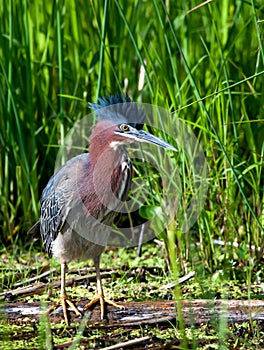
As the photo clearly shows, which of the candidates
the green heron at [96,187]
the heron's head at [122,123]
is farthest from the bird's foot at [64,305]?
the heron's head at [122,123]

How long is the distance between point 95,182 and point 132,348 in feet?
2.65

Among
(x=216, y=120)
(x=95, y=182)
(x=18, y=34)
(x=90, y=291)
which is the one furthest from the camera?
(x=18, y=34)

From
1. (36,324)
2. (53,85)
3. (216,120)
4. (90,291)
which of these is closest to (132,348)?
(36,324)

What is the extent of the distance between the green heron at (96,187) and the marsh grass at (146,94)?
1.07ft

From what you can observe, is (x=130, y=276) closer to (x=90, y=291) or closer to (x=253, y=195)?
(x=90, y=291)

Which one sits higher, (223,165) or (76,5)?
(76,5)

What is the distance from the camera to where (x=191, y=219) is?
11.2ft

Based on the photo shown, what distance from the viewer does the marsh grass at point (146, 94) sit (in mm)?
3469

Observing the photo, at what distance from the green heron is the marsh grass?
33 cm

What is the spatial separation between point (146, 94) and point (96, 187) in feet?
3.65

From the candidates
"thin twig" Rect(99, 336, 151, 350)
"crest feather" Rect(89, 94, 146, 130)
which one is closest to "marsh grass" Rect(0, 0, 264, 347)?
"crest feather" Rect(89, 94, 146, 130)

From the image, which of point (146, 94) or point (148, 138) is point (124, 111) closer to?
point (148, 138)

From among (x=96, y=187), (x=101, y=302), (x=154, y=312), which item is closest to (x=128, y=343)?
(x=154, y=312)

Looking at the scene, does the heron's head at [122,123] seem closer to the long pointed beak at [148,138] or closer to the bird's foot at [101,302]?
the long pointed beak at [148,138]
